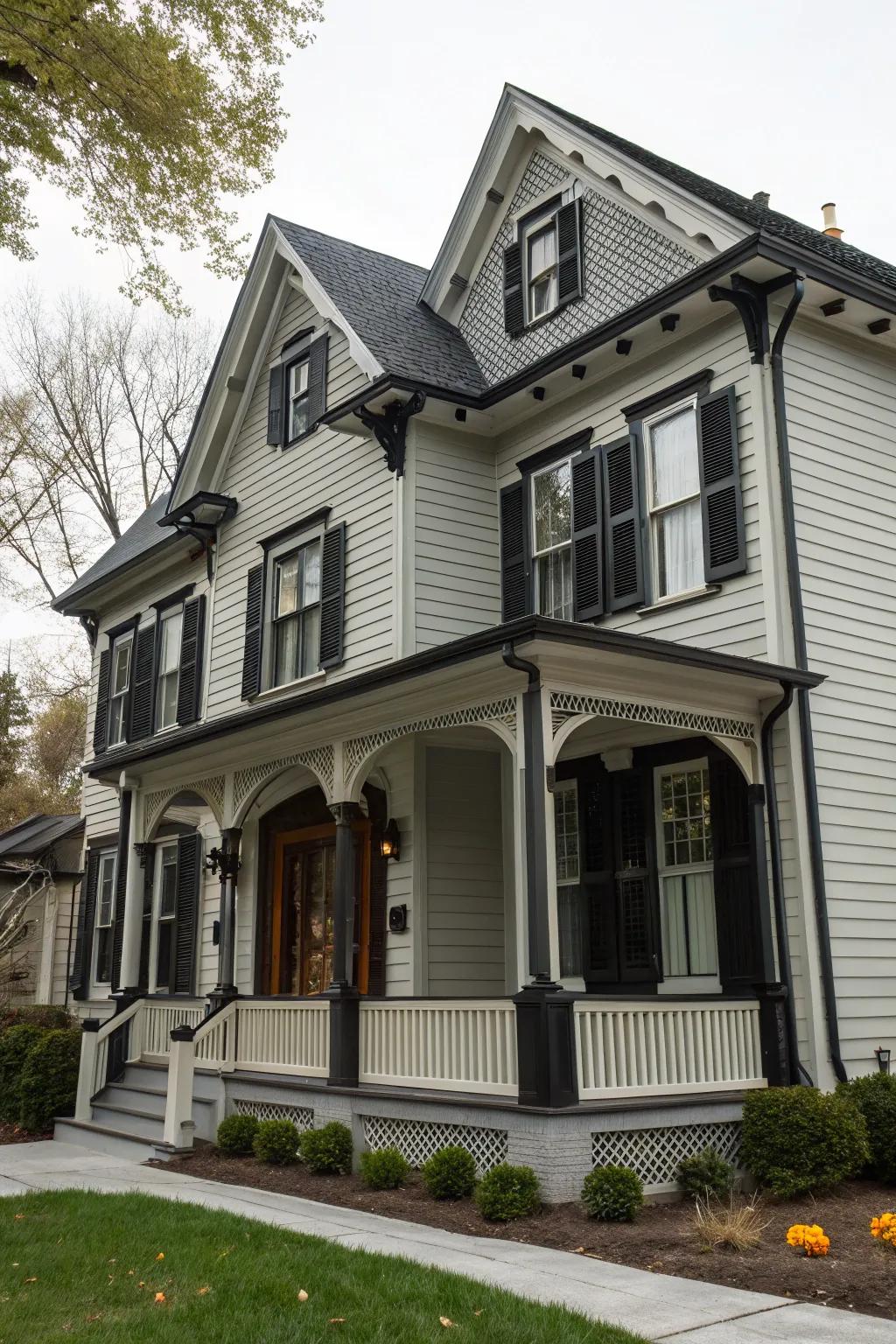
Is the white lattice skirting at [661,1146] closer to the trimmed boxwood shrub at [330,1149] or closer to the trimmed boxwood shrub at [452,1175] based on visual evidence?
the trimmed boxwood shrub at [452,1175]

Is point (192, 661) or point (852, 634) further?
point (192, 661)

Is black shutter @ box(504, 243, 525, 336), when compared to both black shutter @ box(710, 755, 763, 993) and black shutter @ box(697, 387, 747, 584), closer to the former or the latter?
black shutter @ box(697, 387, 747, 584)

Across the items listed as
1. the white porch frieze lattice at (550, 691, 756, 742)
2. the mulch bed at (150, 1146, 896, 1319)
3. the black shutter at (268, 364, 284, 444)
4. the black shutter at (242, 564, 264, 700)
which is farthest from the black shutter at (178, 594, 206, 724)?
the white porch frieze lattice at (550, 691, 756, 742)

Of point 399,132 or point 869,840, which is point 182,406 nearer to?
point 399,132

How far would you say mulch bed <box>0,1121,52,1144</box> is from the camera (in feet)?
44.1

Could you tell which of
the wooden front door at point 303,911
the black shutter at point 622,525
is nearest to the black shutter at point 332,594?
the wooden front door at point 303,911

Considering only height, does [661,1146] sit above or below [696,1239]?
above

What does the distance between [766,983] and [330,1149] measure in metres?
3.59

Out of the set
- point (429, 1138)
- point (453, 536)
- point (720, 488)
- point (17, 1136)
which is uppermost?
point (453, 536)

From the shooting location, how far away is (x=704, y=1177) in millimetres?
8312

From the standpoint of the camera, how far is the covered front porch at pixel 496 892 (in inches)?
343

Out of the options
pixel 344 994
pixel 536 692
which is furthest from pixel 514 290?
pixel 344 994

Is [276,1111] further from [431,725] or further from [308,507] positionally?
[308,507]

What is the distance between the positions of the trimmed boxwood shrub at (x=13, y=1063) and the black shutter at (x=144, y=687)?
15.1 feet
